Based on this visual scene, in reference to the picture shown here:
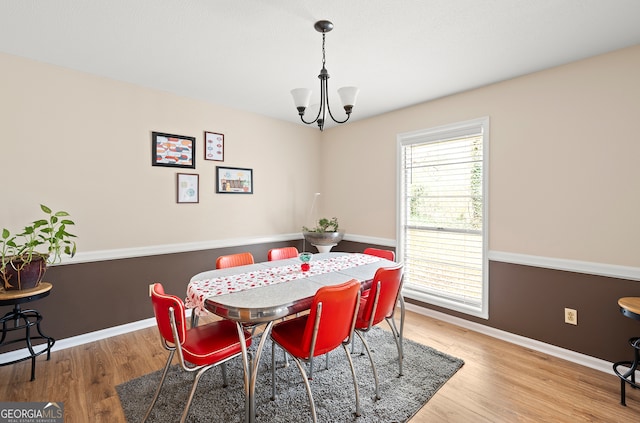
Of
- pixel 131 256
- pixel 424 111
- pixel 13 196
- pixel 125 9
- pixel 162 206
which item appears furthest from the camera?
pixel 424 111

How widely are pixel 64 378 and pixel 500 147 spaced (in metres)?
4.27

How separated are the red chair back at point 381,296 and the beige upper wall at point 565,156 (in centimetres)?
150

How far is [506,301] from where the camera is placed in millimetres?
2889

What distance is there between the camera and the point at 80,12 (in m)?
1.88

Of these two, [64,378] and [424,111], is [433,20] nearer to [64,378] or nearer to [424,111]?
[424,111]

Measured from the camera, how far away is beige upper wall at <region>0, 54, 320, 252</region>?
248 centimetres

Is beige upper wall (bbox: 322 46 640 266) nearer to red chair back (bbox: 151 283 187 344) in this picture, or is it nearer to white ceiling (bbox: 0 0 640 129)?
white ceiling (bbox: 0 0 640 129)

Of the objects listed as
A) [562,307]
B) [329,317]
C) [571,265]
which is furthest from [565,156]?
[329,317]

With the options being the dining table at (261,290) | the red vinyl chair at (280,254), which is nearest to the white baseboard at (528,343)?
the dining table at (261,290)

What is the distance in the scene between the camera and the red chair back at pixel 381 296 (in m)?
2.00

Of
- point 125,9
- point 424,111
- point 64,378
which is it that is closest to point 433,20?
point 424,111

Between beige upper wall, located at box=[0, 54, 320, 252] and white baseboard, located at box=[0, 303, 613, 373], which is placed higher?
beige upper wall, located at box=[0, 54, 320, 252]

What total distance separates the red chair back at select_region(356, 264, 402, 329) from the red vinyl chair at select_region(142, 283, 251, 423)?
0.81m

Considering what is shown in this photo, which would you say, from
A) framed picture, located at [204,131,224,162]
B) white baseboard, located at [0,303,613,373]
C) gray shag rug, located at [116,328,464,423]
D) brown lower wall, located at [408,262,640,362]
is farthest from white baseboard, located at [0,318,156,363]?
brown lower wall, located at [408,262,640,362]
